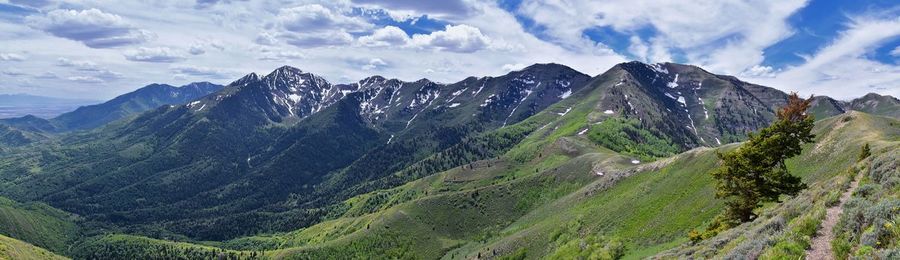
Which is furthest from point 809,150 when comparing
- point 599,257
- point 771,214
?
point 771,214

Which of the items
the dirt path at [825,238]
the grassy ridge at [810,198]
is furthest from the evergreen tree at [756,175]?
the dirt path at [825,238]

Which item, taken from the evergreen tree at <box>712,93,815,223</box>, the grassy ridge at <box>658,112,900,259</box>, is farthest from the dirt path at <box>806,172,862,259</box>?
the evergreen tree at <box>712,93,815,223</box>

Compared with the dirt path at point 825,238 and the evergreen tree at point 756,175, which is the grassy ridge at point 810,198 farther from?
the evergreen tree at point 756,175

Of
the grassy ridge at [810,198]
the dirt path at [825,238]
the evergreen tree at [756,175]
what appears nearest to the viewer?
the dirt path at [825,238]

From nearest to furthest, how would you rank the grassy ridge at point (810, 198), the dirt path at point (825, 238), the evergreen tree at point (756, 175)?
1. the dirt path at point (825, 238)
2. the grassy ridge at point (810, 198)
3. the evergreen tree at point (756, 175)

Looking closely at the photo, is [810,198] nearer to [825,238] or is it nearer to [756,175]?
[825,238]

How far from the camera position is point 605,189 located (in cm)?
16800

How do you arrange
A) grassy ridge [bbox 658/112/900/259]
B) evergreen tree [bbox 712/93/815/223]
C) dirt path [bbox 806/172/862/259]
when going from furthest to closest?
1. evergreen tree [bbox 712/93/815/223]
2. grassy ridge [bbox 658/112/900/259]
3. dirt path [bbox 806/172/862/259]

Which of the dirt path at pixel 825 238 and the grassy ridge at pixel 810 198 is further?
the grassy ridge at pixel 810 198

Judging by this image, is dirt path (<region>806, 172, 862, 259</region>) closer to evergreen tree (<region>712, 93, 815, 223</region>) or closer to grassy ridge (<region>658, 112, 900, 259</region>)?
grassy ridge (<region>658, 112, 900, 259</region>)

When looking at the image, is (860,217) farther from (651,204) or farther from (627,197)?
(627,197)

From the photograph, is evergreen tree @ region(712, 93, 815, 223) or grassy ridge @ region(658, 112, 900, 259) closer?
grassy ridge @ region(658, 112, 900, 259)

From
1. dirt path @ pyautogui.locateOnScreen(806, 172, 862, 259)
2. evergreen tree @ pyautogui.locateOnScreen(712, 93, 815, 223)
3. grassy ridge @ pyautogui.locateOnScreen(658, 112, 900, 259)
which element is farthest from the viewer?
evergreen tree @ pyautogui.locateOnScreen(712, 93, 815, 223)

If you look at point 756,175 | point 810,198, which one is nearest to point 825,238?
point 810,198
